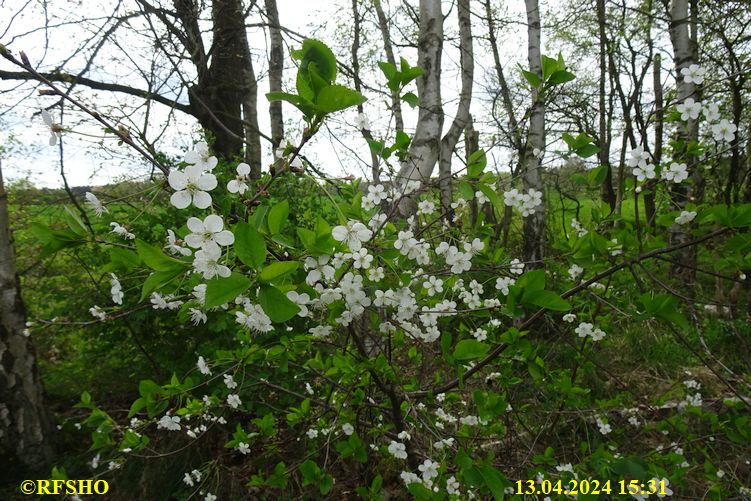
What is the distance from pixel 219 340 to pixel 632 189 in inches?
108

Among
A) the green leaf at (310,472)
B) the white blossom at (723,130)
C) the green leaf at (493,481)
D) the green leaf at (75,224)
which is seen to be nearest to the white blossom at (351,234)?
the green leaf at (75,224)

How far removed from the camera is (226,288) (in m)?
0.64

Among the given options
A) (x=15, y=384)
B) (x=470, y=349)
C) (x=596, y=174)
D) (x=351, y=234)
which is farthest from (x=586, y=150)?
(x=15, y=384)

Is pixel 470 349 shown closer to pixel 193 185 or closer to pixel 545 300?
pixel 545 300

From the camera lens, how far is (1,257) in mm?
2832

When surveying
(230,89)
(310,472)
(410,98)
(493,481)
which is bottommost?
(310,472)

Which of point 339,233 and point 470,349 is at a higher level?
point 339,233

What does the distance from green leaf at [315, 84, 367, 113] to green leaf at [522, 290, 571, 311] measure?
24.2 inches

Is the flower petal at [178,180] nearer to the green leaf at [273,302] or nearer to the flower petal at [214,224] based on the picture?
the flower petal at [214,224]

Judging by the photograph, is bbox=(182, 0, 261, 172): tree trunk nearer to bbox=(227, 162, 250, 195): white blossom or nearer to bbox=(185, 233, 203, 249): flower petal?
bbox=(227, 162, 250, 195): white blossom

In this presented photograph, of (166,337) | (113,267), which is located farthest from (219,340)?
(113,267)

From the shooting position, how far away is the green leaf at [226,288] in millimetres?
628

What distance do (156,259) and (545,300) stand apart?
833 millimetres

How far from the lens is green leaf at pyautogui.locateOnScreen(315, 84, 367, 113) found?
722 millimetres
